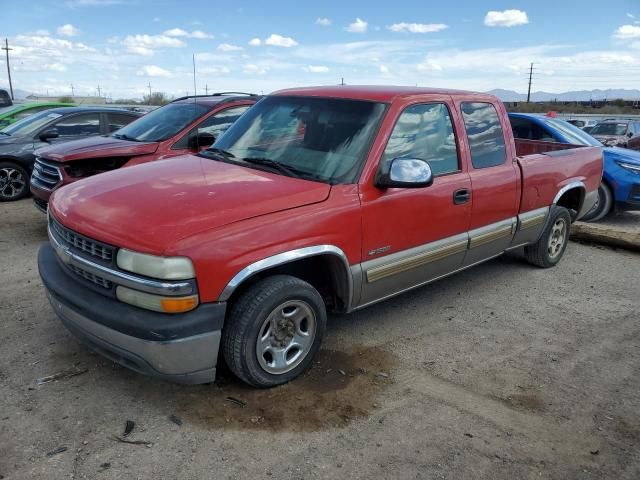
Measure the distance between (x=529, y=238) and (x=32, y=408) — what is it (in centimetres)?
461

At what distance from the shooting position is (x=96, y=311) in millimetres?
2977

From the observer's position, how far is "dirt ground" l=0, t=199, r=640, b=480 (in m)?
2.76

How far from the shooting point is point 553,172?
5500mm

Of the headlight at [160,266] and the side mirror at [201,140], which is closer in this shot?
the headlight at [160,266]

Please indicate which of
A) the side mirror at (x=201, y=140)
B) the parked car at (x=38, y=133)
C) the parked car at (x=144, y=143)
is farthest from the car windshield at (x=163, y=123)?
the parked car at (x=38, y=133)

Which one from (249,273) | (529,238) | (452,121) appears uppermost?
(452,121)

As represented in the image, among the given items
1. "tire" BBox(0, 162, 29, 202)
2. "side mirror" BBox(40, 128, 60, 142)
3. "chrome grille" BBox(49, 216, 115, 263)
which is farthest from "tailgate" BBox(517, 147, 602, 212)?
"tire" BBox(0, 162, 29, 202)

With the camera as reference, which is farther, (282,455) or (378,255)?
(378,255)

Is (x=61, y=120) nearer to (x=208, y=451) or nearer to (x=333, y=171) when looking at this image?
(x=333, y=171)

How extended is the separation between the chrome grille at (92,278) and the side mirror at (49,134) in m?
5.86

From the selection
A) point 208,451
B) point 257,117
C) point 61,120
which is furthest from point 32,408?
point 61,120

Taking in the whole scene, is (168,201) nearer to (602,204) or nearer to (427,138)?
(427,138)

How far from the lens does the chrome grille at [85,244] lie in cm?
297

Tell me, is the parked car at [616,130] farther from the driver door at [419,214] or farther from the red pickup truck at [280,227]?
the driver door at [419,214]
